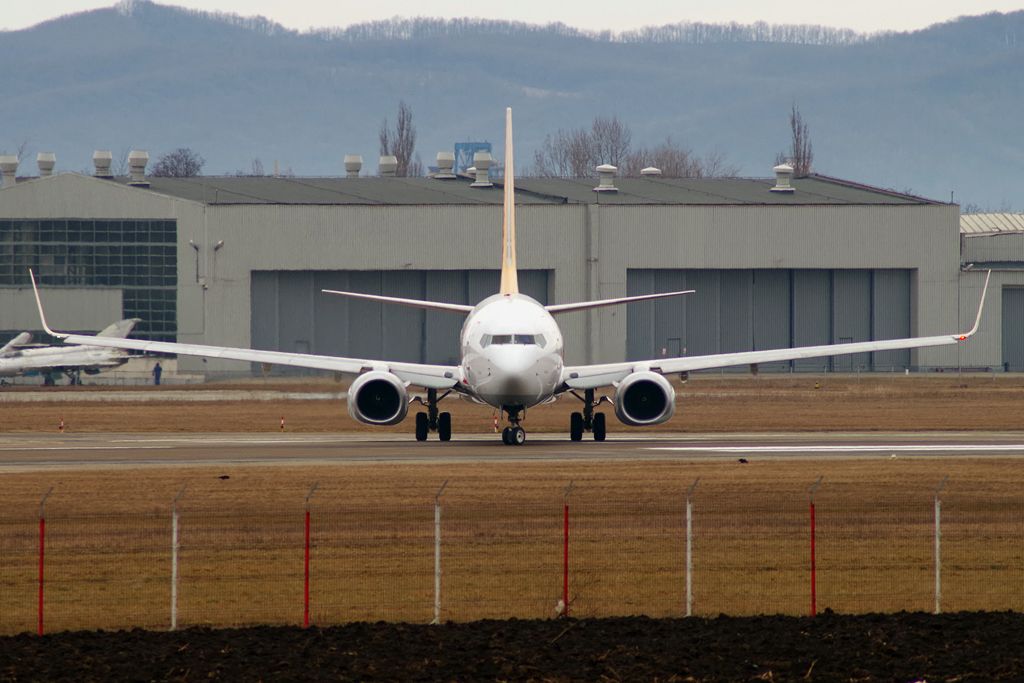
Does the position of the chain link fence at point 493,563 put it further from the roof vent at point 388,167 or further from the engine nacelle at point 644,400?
the roof vent at point 388,167

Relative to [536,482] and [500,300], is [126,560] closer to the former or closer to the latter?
[536,482]

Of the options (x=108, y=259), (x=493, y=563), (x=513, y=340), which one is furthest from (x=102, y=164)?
(x=493, y=563)

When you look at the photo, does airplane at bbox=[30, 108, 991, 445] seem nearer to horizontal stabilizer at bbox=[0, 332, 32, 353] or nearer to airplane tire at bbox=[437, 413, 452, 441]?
airplane tire at bbox=[437, 413, 452, 441]

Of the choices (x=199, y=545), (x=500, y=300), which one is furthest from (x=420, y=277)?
(x=199, y=545)

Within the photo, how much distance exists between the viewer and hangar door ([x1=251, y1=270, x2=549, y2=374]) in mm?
93000

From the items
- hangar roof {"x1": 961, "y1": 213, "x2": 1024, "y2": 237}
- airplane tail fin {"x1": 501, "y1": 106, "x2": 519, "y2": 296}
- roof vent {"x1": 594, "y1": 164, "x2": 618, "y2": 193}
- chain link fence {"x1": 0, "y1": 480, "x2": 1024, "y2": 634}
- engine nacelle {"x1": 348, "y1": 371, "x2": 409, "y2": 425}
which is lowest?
chain link fence {"x1": 0, "y1": 480, "x2": 1024, "y2": 634}

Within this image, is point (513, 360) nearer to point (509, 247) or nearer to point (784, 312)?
point (509, 247)

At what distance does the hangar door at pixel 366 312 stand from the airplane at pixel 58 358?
769cm

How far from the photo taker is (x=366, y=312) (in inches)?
3767

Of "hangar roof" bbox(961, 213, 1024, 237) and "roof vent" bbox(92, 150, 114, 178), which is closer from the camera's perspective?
"roof vent" bbox(92, 150, 114, 178)

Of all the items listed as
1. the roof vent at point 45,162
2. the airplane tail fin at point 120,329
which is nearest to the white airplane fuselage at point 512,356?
the airplane tail fin at point 120,329

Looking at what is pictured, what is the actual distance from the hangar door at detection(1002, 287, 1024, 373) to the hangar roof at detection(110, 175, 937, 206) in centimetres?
755

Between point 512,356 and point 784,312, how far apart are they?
193ft

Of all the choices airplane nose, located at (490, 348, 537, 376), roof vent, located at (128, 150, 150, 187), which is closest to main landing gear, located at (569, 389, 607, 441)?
airplane nose, located at (490, 348, 537, 376)
